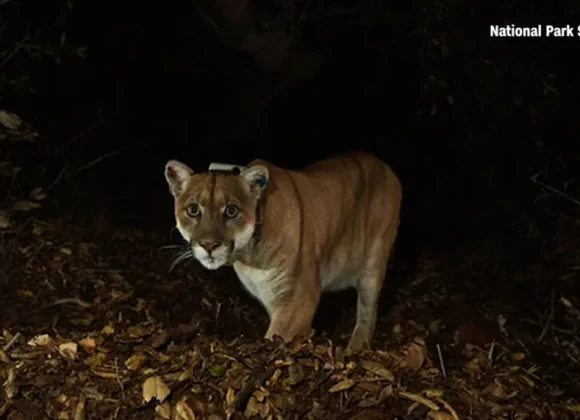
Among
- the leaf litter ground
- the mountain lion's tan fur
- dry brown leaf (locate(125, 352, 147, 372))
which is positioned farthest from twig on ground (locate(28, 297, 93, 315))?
dry brown leaf (locate(125, 352, 147, 372))

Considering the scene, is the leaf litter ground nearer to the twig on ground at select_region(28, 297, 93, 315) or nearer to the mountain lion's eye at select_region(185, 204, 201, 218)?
the twig on ground at select_region(28, 297, 93, 315)

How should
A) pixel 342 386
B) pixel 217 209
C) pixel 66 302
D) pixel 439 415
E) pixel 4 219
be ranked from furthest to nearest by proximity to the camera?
pixel 66 302, pixel 217 209, pixel 4 219, pixel 342 386, pixel 439 415

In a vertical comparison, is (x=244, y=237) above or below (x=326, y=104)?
below

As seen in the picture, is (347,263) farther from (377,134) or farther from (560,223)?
(377,134)

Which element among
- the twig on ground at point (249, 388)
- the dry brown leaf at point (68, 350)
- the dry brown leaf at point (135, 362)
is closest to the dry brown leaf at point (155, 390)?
the dry brown leaf at point (135, 362)

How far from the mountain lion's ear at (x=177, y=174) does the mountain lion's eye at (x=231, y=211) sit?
0.37 metres

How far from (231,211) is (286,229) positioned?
1.51 feet

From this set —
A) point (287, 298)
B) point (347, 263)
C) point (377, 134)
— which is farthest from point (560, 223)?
point (377, 134)

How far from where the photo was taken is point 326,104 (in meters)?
10.7

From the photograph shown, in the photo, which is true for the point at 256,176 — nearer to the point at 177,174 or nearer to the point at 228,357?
the point at 177,174

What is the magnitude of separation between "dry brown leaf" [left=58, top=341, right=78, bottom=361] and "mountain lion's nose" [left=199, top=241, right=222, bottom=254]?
94 cm

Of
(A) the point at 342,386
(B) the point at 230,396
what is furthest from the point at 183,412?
(A) the point at 342,386

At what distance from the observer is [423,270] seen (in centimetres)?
846

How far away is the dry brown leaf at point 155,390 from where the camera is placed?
4267mm
